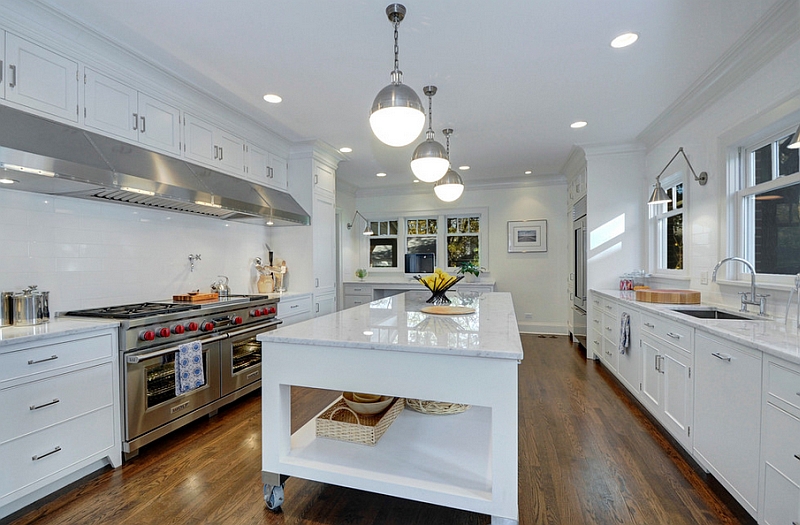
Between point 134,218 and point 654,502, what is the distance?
3814 mm

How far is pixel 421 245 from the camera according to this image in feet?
23.3

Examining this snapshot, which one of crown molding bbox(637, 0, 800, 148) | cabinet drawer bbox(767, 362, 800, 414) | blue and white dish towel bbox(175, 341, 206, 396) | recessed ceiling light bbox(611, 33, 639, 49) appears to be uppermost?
recessed ceiling light bbox(611, 33, 639, 49)

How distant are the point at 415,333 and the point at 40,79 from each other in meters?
2.52

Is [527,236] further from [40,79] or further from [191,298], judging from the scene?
[40,79]

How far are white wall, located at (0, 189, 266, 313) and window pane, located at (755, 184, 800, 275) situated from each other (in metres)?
4.48

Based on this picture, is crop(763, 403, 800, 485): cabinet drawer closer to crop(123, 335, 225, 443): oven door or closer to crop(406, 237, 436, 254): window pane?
crop(123, 335, 225, 443): oven door

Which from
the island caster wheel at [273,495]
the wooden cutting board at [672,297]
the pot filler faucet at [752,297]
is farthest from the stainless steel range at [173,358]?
the pot filler faucet at [752,297]

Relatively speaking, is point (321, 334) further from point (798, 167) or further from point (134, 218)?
point (798, 167)

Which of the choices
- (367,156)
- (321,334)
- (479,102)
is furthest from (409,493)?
(367,156)

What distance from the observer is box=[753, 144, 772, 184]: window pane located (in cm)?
256

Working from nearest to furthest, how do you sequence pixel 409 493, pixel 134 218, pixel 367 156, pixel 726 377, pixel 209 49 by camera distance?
pixel 409 493, pixel 726 377, pixel 209 49, pixel 134 218, pixel 367 156

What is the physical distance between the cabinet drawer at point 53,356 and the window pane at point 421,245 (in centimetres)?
534

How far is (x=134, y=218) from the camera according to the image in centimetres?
290

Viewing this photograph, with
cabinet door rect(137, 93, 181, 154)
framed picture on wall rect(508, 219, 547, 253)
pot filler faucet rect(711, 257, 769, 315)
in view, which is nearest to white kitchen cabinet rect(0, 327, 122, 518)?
cabinet door rect(137, 93, 181, 154)
